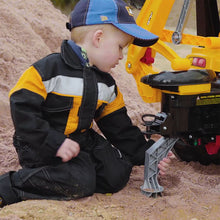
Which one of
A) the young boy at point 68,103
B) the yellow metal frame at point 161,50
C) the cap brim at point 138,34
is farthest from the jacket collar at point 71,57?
the yellow metal frame at point 161,50

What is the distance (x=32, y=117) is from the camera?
1.70m

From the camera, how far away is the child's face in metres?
1.84

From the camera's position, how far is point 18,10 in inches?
176

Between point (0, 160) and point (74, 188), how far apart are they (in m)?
0.75

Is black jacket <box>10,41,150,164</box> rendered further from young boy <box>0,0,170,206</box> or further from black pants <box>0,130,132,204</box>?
black pants <box>0,130,132,204</box>

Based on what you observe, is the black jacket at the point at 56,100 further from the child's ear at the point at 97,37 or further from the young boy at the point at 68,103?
the child's ear at the point at 97,37

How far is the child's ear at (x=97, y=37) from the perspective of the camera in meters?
1.81

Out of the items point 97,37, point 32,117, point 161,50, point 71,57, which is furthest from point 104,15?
point 161,50

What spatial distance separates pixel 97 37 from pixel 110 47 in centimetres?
7

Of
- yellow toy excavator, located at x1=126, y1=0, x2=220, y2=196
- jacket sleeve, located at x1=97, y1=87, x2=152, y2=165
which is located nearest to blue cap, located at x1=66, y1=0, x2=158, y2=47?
yellow toy excavator, located at x1=126, y1=0, x2=220, y2=196

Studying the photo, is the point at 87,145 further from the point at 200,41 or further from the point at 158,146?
the point at 200,41

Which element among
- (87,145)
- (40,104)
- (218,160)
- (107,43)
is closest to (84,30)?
(107,43)

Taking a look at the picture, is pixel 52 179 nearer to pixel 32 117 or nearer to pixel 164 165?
pixel 32 117

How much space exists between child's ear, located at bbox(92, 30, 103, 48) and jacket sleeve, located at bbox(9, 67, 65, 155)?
30 centimetres
